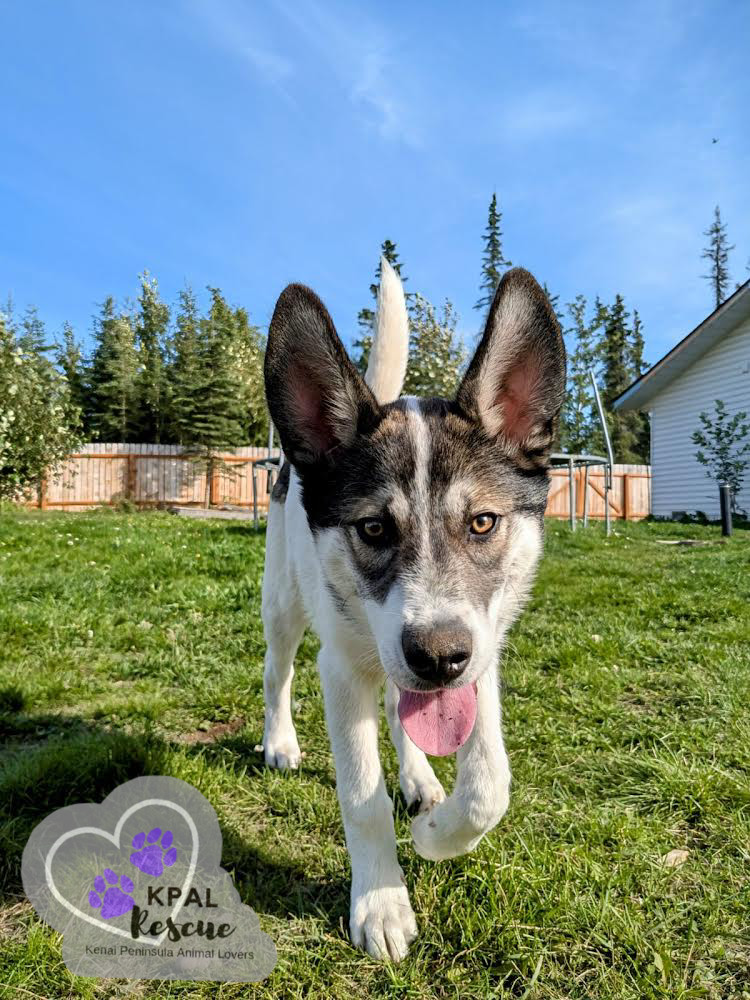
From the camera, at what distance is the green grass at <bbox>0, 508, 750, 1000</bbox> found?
2.02 m

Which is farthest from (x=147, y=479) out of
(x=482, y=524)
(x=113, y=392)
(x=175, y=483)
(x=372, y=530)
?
(x=482, y=524)

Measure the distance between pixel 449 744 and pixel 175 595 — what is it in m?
5.34

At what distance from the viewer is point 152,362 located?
39375 mm

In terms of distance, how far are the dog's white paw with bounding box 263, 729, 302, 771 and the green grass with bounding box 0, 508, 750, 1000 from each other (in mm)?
94

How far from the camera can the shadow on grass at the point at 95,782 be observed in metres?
2.36

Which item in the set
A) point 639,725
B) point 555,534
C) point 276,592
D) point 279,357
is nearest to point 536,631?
point 639,725

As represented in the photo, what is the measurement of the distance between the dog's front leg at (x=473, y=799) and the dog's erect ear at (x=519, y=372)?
0.97 m

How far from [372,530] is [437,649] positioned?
0.54m

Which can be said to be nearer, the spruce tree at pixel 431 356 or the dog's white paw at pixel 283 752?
the dog's white paw at pixel 283 752

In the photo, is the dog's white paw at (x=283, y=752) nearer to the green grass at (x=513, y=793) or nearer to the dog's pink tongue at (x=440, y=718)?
the green grass at (x=513, y=793)

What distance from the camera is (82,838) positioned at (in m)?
2.62

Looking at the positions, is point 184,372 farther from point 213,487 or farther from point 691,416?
point 691,416

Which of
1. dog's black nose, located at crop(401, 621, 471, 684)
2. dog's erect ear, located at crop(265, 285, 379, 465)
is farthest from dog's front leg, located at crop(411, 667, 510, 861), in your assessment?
dog's erect ear, located at crop(265, 285, 379, 465)

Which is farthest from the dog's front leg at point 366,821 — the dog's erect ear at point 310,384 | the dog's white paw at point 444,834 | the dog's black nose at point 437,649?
the dog's erect ear at point 310,384
